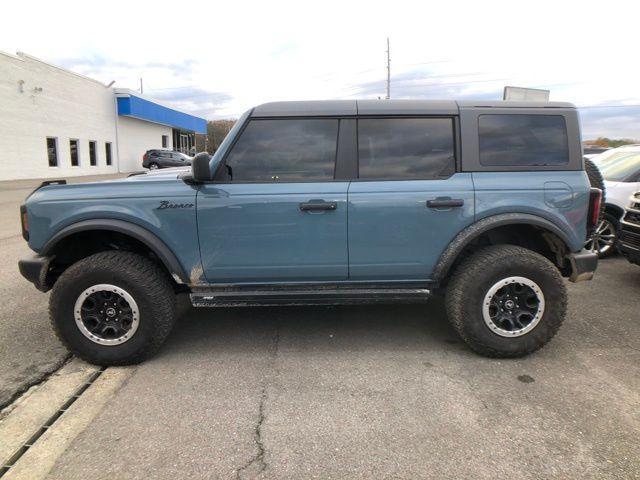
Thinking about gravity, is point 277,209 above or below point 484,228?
above

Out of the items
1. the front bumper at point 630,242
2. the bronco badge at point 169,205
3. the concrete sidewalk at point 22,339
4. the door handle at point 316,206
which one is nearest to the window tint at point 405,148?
the door handle at point 316,206

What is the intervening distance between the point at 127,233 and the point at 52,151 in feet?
91.6

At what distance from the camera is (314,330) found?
4312 millimetres

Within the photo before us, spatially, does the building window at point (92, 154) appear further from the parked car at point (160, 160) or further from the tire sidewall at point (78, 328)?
the tire sidewall at point (78, 328)

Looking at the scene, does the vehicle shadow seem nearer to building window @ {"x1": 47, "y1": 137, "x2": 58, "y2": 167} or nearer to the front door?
the front door

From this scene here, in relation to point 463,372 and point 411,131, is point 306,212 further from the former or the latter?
point 463,372

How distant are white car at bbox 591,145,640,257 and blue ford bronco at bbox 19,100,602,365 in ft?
12.2

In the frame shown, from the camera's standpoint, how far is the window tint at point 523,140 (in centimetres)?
369

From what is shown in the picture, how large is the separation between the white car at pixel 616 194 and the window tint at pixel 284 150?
16.1ft

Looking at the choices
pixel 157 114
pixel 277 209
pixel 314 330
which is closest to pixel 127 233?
pixel 277 209

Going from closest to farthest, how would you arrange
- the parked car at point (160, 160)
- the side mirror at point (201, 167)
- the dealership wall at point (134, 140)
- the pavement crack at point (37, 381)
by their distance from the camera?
the pavement crack at point (37, 381) → the side mirror at point (201, 167) → the parked car at point (160, 160) → the dealership wall at point (134, 140)

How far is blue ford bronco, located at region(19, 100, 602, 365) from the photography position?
11.7ft

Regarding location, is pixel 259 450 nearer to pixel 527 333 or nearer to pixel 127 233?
pixel 127 233

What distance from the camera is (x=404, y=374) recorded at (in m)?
3.48
